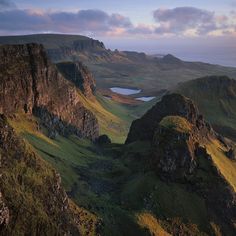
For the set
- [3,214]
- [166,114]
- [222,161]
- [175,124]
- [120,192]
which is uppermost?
[3,214]

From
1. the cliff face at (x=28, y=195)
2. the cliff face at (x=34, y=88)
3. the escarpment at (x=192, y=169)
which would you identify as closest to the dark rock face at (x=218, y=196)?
the escarpment at (x=192, y=169)

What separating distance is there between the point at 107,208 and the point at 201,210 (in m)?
28.5

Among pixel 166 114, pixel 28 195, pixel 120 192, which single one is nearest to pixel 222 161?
pixel 166 114

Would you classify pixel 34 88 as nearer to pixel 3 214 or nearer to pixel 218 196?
pixel 218 196

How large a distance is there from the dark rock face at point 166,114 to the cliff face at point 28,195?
9585 cm

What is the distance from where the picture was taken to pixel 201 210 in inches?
4761

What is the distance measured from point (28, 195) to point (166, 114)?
370 ft

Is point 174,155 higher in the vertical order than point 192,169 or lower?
higher

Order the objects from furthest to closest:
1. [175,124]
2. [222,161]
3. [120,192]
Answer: [222,161], [175,124], [120,192]

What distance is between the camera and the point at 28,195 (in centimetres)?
7781

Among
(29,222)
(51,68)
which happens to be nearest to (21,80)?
(51,68)

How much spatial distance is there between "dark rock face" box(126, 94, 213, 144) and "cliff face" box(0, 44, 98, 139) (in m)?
27.8

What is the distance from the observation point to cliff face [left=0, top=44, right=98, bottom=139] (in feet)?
508

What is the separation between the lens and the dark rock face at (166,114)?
182250 millimetres
